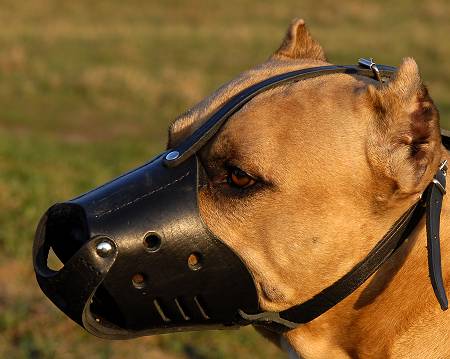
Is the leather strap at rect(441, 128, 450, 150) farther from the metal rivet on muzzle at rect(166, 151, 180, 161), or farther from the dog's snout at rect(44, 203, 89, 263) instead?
the dog's snout at rect(44, 203, 89, 263)

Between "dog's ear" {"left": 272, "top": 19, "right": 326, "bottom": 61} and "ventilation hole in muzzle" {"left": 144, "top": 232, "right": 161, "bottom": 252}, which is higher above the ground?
"dog's ear" {"left": 272, "top": 19, "right": 326, "bottom": 61}

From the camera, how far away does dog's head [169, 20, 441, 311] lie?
257 centimetres

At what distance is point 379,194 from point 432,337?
1.57 feet

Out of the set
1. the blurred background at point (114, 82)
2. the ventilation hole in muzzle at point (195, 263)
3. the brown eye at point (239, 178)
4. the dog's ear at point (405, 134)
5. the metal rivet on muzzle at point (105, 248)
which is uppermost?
the dog's ear at point (405, 134)

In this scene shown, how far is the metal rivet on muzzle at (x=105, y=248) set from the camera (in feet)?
8.33

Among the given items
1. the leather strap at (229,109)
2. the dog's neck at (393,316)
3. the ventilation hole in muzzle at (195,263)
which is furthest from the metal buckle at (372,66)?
the ventilation hole in muzzle at (195,263)

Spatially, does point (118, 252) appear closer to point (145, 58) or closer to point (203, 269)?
point (203, 269)

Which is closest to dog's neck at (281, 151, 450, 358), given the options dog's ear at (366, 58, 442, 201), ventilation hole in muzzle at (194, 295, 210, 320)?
dog's ear at (366, 58, 442, 201)

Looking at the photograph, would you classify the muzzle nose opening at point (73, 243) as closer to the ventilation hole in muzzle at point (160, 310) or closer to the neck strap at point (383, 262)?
the ventilation hole in muzzle at point (160, 310)

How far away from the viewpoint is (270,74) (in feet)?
9.46

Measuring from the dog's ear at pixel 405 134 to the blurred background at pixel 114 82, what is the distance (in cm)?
249

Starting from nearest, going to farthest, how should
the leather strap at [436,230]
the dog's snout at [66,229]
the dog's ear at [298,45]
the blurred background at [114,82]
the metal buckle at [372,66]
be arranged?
the leather strap at [436,230] < the dog's snout at [66,229] < the metal buckle at [372,66] < the dog's ear at [298,45] < the blurred background at [114,82]

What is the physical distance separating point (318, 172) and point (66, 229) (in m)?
0.84

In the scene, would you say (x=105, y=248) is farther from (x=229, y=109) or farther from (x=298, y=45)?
(x=298, y=45)
